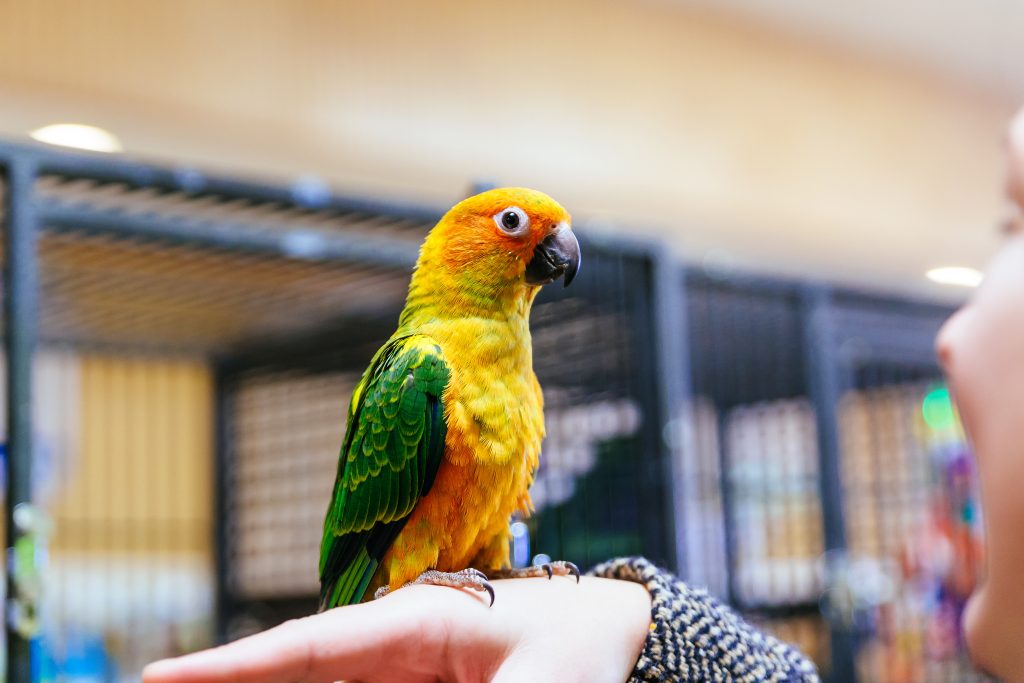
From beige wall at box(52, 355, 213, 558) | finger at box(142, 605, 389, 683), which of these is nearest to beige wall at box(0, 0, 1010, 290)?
beige wall at box(52, 355, 213, 558)

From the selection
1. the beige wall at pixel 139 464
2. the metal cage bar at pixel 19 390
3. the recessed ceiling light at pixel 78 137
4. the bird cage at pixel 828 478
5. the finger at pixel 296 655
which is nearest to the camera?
the finger at pixel 296 655

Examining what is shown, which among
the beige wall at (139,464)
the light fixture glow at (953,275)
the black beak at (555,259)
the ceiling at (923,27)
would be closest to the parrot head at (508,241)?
the black beak at (555,259)

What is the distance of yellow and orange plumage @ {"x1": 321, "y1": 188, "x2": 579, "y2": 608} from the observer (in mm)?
512

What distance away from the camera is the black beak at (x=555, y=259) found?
19.9 inches

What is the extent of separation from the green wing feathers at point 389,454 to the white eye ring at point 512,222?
68mm

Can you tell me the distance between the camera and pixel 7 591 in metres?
0.91

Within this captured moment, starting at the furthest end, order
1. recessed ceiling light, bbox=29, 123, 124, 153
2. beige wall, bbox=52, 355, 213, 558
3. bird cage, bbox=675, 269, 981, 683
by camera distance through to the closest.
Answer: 1. beige wall, bbox=52, 355, 213, 558
2. bird cage, bbox=675, 269, 981, 683
3. recessed ceiling light, bbox=29, 123, 124, 153

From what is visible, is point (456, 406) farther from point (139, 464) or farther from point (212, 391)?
point (139, 464)

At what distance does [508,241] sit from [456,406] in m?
0.08

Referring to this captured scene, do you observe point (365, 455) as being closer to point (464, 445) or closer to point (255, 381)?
point (464, 445)

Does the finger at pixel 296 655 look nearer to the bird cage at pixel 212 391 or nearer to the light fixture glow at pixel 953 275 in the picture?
the bird cage at pixel 212 391

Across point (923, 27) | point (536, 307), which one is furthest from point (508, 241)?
point (923, 27)

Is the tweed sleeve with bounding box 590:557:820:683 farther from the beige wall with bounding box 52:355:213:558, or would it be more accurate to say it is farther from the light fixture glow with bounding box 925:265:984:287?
the light fixture glow with bounding box 925:265:984:287

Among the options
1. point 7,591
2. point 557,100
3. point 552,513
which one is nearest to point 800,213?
point 557,100
